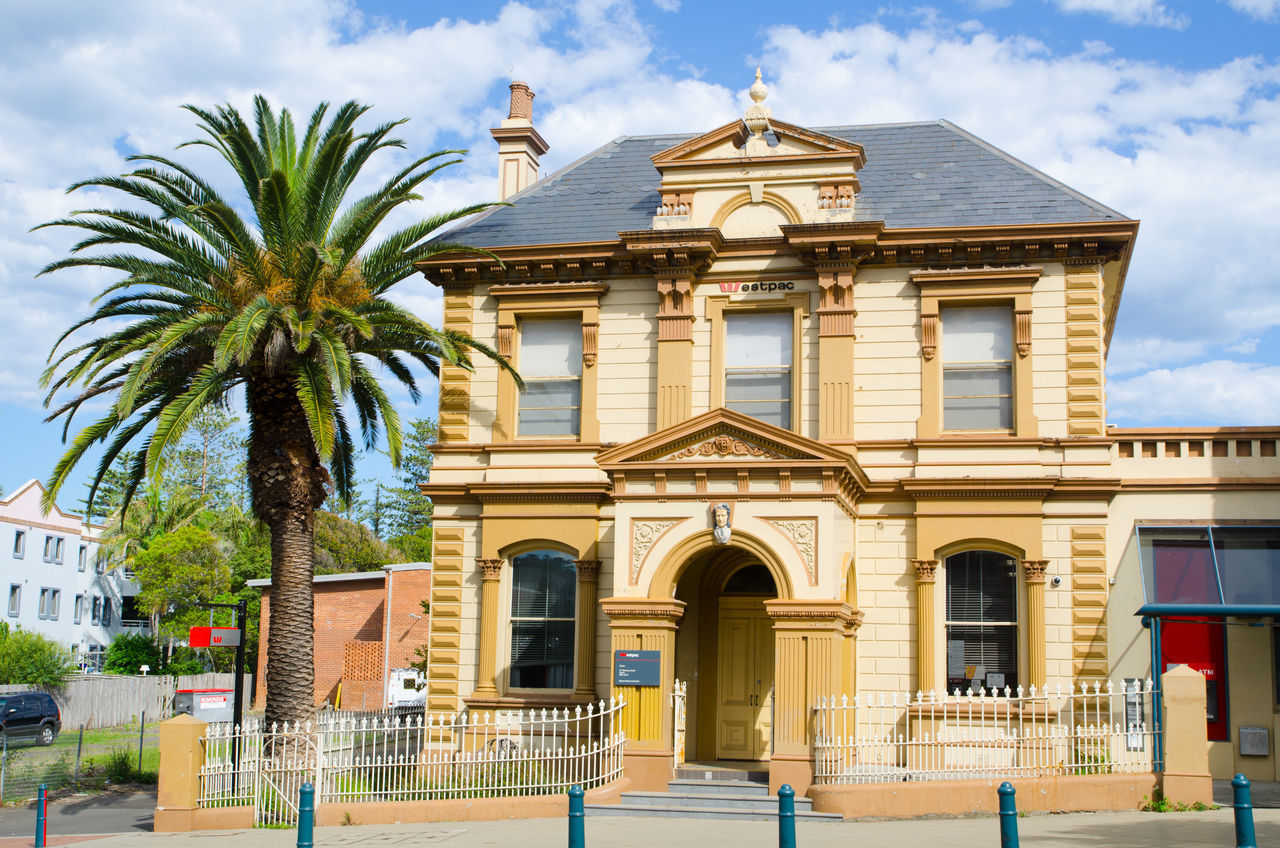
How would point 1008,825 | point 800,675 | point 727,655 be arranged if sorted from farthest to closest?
point 727,655 < point 800,675 < point 1008,825

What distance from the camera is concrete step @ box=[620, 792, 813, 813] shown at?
16.0 m

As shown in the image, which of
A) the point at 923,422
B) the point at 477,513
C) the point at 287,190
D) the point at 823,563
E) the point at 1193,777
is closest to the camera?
the point at 1193,777

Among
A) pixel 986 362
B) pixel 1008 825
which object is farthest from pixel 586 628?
pixel 1008 825

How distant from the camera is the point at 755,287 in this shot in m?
20.4

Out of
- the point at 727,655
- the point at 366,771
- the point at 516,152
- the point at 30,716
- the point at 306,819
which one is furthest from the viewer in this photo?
the point at 30,716

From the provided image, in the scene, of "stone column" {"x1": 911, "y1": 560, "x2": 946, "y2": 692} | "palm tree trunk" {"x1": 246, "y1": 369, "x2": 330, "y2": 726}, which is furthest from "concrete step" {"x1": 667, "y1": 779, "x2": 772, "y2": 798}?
"palm tree trunk" {"x1": 246, "y1": 369, "x2": 330, "y2": 726}

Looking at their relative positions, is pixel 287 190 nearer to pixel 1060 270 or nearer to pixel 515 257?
pixel 515 257

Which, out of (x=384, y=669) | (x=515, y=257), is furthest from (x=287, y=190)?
(x=384, y=669)

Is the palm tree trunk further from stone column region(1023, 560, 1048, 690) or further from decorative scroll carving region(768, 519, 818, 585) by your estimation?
stone column region(1023, 560, 1048, 690)

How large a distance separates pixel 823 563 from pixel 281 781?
7.76m

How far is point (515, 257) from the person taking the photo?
21031mm

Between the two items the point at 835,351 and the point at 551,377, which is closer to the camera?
the point at 835,351

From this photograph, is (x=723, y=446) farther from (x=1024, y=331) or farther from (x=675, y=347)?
(x=1024, y=331)

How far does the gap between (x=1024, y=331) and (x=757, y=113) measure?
18.8 feet
